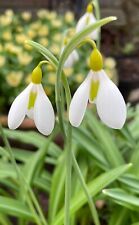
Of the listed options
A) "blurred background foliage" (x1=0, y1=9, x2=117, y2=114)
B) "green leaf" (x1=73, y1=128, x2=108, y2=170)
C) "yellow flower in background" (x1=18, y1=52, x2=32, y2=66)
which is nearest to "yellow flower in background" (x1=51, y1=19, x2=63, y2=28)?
"blurred background foliage" (x1=0, y1=9, x2=117, y2=114)

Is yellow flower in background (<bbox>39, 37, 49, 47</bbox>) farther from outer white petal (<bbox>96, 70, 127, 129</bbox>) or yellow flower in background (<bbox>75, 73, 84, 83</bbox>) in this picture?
outer white petal (<bbox>96, 70, 127, 129</bbox>)

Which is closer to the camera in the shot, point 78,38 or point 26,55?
point 78,38

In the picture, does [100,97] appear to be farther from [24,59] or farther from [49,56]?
[24,59]

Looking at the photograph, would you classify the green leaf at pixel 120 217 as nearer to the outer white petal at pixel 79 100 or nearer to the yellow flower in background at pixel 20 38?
the outer white petal at pixel 79 100

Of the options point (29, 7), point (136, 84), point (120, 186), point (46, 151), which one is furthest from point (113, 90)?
point (29, 7)

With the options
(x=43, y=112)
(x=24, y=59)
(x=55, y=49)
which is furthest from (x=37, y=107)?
(x=55, y=49)
